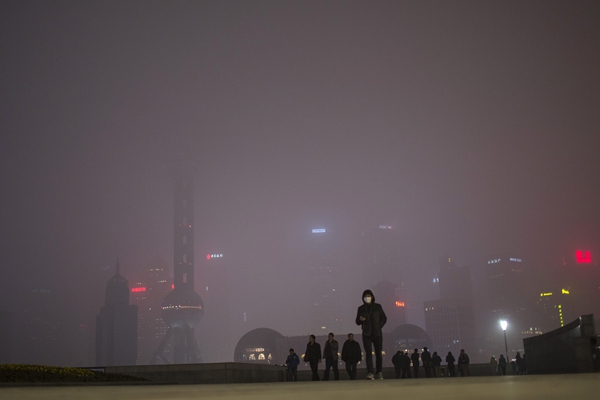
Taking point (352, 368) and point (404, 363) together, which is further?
point (404, 363)

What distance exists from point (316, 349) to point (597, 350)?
9.43m

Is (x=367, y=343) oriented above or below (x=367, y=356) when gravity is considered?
above

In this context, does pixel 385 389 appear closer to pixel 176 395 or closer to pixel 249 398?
pixel 249 398

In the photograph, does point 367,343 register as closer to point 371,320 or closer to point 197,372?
point 371,320

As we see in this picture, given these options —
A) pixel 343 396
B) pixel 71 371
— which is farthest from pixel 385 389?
pixel 71 371

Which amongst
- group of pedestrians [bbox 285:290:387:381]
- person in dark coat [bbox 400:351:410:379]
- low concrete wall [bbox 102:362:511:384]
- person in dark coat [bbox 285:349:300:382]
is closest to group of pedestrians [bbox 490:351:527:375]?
person in dark coat [bbox 400:351:410:379]

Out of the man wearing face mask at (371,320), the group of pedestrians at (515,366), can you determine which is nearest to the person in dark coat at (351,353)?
the man wearing face mask at (371,320)

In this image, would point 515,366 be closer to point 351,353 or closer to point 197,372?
point 351,353

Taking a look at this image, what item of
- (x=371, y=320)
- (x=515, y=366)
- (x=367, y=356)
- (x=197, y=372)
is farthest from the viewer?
(x=515, y=366)

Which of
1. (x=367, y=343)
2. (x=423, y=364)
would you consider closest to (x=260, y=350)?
(x=423, y=364)

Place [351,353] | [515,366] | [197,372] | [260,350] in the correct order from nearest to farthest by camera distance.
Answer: [351,353] < [197,372] < [515,366] < [260,350]

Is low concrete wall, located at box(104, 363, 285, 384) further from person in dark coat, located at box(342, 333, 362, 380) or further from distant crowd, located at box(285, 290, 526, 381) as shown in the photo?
person in dark coat, located at box(342, 333, 362, 380)

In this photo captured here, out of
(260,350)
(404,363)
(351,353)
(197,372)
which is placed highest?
(351,353)

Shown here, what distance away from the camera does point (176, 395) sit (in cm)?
781
